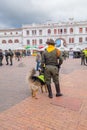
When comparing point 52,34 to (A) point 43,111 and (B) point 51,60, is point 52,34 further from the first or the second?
(A) point 43,111

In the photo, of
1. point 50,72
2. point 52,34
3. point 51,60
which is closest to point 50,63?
point 51,60

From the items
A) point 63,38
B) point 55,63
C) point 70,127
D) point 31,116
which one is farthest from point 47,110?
point 63,38

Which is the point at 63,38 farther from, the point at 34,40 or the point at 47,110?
the point at 47,110

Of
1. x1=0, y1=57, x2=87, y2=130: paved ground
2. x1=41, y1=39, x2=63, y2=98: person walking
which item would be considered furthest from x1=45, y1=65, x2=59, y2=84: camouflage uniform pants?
x1=0, y1=57, x2=87, y2=130: paved ground

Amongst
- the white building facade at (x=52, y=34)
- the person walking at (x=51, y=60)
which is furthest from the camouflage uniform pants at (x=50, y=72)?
the white building facade at (x=52, y=34)

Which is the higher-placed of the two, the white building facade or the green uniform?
the white building facade

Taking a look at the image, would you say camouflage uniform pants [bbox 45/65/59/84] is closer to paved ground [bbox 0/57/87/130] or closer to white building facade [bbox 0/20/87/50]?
paved ground [bbox 0/57/87/130]

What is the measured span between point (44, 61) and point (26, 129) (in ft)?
8.47

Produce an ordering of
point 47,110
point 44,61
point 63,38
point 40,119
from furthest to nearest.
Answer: point 63,38 → point 44,61 → point 47,110 → point 40,119

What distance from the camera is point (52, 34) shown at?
61.7 m

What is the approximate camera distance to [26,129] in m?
3.71

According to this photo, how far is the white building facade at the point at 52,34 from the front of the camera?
6016 cm

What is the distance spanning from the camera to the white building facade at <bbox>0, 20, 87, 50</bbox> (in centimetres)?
6016

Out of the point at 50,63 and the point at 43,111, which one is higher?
the point at 50,63
